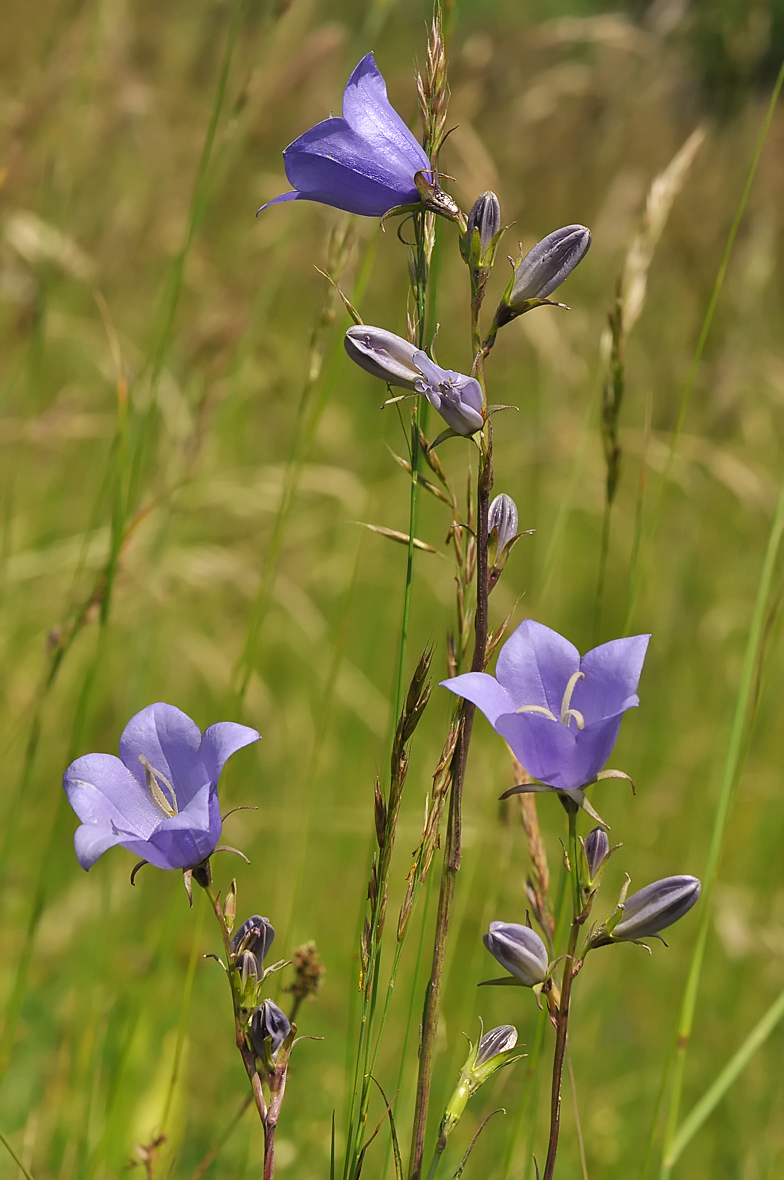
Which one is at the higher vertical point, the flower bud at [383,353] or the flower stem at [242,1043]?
the flower bud at [383,353]

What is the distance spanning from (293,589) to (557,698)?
194 centimetres

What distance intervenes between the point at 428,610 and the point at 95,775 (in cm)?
314

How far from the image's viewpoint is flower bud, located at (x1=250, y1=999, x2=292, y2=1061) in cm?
100

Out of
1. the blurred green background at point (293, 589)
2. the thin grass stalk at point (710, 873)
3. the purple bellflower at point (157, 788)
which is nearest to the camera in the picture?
the purple bellflower at point (157, 788)

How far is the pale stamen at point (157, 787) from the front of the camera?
3.55 feet

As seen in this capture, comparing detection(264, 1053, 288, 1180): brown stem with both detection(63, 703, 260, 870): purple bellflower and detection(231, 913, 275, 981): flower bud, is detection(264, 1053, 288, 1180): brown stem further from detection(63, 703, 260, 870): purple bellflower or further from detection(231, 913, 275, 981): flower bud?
detection(63, 703, 260, 870): purple bellflower

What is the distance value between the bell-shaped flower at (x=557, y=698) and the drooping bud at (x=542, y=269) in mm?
326

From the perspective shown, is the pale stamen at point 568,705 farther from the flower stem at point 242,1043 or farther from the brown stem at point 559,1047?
the flower stem at point 242,1043

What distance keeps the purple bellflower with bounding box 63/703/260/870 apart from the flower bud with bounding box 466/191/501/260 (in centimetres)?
54

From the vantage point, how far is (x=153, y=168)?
4953mm

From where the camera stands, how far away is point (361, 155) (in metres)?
1.11

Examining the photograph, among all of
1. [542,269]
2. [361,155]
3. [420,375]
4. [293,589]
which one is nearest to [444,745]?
[420,375]

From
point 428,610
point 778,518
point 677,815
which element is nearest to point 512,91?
point 428,610

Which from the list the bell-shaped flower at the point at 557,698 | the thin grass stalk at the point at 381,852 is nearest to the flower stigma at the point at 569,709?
the bell-shaped flower at the point at 557,698
